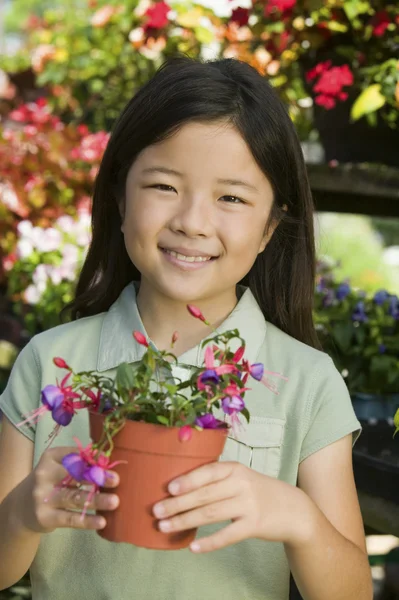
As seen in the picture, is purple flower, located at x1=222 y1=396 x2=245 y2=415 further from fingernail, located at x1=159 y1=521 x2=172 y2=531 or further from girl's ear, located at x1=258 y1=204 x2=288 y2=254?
girl's ear, located at x1=258 y1=204 x2=288 y2=254

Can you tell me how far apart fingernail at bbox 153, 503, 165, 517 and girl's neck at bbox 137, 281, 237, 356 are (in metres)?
0.56

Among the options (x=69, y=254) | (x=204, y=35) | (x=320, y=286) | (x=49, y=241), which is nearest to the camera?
(x=320, y=286)

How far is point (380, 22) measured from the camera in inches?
124

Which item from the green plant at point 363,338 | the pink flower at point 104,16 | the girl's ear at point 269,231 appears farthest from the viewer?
the pink flower at point 104,16

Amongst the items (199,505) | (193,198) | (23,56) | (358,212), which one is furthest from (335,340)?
(23,56)

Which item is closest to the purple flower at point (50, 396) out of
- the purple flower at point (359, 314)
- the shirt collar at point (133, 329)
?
the shirt collar at point (133, 329)

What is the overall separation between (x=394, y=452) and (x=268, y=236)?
593 millimetres

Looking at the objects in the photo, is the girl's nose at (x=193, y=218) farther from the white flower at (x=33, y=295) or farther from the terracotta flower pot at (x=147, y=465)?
the white flower at (x=33, y=295)

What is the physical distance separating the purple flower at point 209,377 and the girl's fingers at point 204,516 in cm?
16

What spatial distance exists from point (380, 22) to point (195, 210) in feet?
6.19

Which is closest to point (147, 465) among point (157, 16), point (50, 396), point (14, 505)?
point (50, 396)

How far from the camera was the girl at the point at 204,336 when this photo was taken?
155 centimetres

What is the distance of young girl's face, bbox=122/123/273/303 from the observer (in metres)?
1.55

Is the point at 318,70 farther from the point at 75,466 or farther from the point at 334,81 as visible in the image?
the point at 75,466
